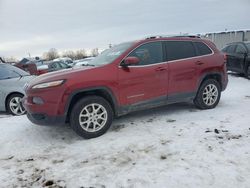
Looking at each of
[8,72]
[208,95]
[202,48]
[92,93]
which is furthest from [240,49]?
[8,72]

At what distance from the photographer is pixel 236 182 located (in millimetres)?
3172

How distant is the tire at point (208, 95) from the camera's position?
6270 mm

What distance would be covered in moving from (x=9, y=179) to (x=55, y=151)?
937 mm

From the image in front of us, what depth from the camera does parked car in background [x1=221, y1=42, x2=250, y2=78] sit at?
11258mm

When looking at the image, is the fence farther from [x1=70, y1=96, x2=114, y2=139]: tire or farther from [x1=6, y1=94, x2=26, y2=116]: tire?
[x1=70, y1=96, x2=114, y2=139]: tire

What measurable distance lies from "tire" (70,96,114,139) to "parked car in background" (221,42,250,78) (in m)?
8.14

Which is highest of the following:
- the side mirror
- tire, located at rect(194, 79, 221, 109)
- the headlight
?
the side mirror

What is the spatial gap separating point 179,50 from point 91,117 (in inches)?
96.4

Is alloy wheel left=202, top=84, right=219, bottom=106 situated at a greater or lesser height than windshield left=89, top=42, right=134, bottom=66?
lesser

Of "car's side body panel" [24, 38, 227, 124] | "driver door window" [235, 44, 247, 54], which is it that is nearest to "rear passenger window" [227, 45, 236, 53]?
"driver door window" [235, 44, 247, 54]

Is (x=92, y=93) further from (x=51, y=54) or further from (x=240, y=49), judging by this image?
(x=51, y=54)

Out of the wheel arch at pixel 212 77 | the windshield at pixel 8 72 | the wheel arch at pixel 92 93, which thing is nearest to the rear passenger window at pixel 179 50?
the wheel arch at pixel 212 77

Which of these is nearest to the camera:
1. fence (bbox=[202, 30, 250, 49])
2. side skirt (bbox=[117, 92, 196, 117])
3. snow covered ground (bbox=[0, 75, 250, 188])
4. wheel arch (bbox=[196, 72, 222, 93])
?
snow covered ground (bbox=[0, 75, 250, 188])

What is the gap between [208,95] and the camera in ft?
20.9
